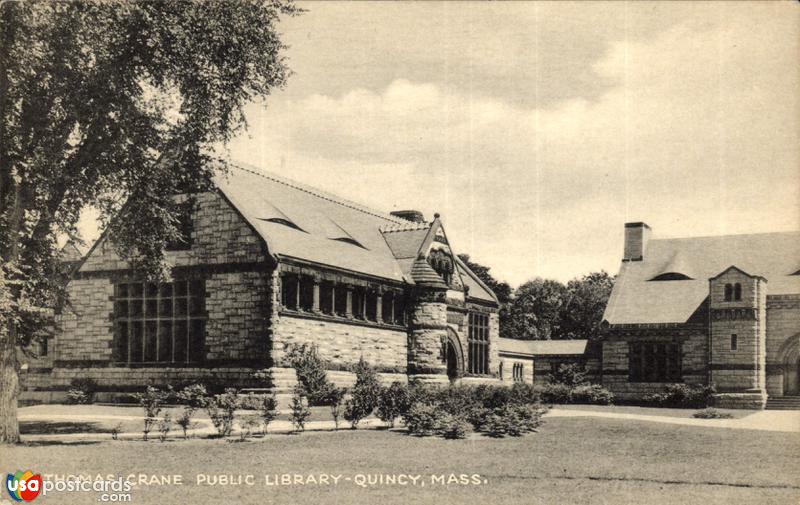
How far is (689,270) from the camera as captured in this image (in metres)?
52.1

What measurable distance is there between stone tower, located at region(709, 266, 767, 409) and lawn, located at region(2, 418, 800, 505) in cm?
2190

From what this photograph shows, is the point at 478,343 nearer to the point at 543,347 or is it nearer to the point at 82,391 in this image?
the point at 543,347

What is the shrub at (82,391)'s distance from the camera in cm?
3398

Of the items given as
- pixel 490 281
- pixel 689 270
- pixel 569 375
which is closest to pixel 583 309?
pixel 490 281

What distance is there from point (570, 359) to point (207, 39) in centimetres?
4295

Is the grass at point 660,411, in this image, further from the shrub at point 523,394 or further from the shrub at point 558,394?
the shrub at point 523,394

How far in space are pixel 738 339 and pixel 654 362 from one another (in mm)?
4960

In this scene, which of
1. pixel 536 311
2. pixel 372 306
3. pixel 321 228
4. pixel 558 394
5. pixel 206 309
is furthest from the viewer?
pixel 536 311

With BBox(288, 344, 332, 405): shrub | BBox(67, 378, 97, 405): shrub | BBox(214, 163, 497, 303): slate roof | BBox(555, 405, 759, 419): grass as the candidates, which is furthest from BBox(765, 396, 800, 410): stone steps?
BBox(67, 378, 97, 405): shrub

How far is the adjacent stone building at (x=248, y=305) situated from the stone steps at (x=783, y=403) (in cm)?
1801

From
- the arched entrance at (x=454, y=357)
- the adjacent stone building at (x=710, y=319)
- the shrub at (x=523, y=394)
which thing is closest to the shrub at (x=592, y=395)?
the adjacent stone building at (x=710, y=319)

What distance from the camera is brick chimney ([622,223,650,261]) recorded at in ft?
179

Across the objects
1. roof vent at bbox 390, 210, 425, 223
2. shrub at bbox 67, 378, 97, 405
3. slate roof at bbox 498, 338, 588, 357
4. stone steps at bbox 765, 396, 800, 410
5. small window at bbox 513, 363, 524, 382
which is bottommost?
stone steps at bbox 765, 396, 800, 410

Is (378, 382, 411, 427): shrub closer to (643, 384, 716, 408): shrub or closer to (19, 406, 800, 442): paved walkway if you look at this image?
(19, 406, 800, 442): paved walkway
